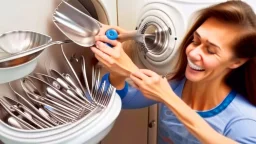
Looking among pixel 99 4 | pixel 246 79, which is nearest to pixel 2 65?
pixel 99 4

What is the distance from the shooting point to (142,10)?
0.97m

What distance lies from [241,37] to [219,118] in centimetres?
22

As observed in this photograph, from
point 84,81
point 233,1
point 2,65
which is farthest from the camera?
point 84,81

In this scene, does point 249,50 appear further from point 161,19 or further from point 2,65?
point 2,65

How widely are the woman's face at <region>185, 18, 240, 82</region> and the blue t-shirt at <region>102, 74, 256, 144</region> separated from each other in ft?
0.36

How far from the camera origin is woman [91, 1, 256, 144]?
72 cm

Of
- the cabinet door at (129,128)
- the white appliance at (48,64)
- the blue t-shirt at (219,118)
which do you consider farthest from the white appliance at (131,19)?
the cabinet door at (129,128)

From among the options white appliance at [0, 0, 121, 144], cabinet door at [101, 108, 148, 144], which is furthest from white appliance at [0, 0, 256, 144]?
cabinet door at [101, 108, 148, 144]

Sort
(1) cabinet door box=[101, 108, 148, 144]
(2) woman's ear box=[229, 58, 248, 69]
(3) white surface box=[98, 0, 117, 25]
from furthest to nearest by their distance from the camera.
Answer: (1) cabinet door box=[101, 108, 148, 144], (3) white surface box=[98, 0, 117, 25], (2) woman's ear box=[229, 58, 248, 69]

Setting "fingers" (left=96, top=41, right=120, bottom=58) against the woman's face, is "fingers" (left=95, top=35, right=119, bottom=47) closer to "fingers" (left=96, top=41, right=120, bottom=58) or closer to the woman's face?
"fingers" (left=96, top=41, right=120, bottom=58)

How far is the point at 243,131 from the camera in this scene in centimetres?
76

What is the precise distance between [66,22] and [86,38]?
0.06 metres

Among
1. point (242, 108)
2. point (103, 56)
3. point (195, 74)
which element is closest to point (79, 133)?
point (103, 56)

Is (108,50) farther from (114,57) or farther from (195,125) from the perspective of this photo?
(195,125)
